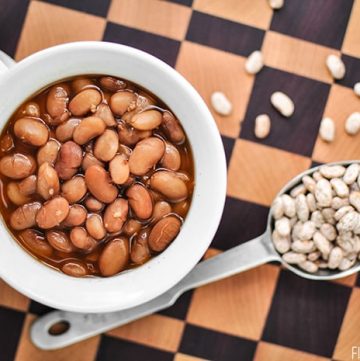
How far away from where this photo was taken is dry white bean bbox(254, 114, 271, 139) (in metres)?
1.02

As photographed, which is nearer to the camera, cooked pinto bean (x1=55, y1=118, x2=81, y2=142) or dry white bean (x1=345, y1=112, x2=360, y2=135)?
cooked pinto bean (x1=55, y1=118, x2=81, y2=142)

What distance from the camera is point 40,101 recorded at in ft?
2.82

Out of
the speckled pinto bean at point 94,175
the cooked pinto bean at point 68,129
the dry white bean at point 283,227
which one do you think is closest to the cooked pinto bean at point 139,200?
the speckled pinto bean at point 94,175

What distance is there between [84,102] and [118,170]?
0.10 meters

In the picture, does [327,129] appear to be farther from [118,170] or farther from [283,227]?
[118,170]

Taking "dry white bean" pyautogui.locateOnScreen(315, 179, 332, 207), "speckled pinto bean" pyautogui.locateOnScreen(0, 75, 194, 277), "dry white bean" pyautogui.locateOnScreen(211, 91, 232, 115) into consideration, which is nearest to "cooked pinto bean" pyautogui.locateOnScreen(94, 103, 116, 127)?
"speckled pinto bean" pyautogui.locateOnScreen(0, 75, 194, 277)

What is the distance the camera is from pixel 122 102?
0.85m

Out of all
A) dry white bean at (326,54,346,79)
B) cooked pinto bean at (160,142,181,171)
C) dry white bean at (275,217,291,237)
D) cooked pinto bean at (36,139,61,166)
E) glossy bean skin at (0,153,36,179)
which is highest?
dry white bean at (326,54,346,79)

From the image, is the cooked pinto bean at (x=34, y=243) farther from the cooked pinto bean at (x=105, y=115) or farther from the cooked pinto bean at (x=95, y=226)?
the cooked pinto bean at (x=105, y=115)

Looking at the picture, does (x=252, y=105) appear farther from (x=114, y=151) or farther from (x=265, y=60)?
(x=114, y=151)

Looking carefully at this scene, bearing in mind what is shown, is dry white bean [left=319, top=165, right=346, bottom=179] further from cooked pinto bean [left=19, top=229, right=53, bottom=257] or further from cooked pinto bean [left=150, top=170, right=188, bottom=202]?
cooked pinto bean [left=19, top=229, right=53, bottom=257]

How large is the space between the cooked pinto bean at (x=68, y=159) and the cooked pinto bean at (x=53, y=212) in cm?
3

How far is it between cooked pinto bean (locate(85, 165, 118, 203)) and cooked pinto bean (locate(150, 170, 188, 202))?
0.05m

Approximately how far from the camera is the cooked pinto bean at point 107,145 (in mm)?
836
